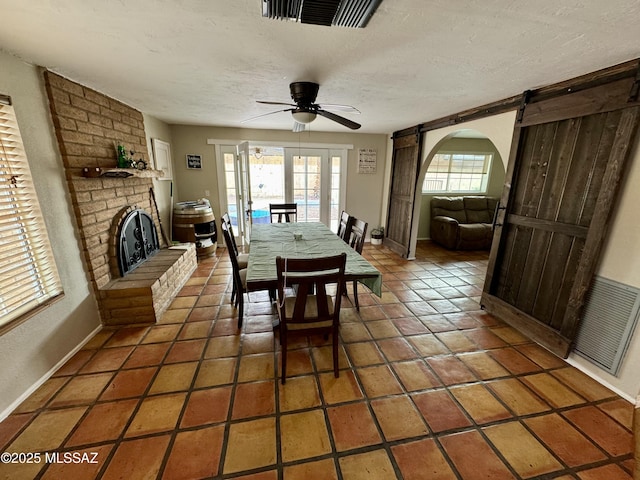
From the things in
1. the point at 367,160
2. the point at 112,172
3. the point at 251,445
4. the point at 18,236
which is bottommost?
the point at 251,445

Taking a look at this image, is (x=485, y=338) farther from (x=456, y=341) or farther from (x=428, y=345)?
(x=428, y=345)

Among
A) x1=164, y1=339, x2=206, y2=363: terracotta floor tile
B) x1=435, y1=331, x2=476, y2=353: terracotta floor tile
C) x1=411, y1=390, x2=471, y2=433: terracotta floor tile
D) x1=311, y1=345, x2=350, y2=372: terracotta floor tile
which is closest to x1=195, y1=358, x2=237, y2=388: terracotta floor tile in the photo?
x1=164, y1=339, x2=206, y2=363: terracotta floor tile

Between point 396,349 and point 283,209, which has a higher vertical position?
point 283,209

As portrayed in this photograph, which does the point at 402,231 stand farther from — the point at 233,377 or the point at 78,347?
the point at 78,347

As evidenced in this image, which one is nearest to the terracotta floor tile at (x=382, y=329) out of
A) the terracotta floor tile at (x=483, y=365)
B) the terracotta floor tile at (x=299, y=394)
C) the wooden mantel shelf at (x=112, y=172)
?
the terracotta floor tile at (x=483, y=365)

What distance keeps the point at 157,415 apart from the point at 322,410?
1.00 metres

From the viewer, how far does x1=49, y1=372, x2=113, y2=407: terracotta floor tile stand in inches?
64.5

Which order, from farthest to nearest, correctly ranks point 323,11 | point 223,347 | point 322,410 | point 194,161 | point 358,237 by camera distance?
point 194,161
point 358,237
point 223,347
point 322,410
point 323,11

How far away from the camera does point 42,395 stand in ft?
5.49

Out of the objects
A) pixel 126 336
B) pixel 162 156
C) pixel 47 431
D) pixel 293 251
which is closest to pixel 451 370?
pixel 293 251

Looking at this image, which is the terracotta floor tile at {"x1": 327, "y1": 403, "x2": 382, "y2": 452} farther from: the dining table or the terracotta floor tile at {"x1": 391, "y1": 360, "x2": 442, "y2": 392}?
the dining table

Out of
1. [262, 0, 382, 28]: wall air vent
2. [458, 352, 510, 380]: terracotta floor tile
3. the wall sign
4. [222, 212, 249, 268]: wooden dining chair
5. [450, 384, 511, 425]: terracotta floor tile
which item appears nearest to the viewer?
[262, 0, 382, 28]: wall air vent

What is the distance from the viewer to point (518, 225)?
7.97 ft

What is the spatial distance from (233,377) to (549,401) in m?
2.14
